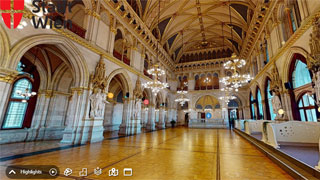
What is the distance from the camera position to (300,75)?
7727mm

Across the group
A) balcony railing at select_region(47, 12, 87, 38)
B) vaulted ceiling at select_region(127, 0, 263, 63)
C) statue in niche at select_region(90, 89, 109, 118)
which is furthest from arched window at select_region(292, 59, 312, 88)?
balcony railing at select_region(47, 12, 87, 38)

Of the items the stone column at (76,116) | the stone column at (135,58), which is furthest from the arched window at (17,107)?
the stone column at (135,58)

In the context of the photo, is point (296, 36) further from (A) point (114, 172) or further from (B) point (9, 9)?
(B) point (9, 9)

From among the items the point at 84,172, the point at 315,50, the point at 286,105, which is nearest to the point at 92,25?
the point at 84,172

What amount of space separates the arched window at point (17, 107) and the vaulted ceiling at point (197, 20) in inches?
392

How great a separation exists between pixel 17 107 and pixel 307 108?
16.6 m

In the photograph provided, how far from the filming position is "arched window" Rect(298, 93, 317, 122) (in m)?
6.95

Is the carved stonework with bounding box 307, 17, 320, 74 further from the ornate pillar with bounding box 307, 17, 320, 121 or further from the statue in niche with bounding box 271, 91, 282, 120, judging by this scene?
the statue in niche with bounding box 271, 91, 282, 120

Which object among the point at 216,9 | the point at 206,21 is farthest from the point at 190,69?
the point at 216,9

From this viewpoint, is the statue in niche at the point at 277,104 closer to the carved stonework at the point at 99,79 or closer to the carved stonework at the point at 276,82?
the carved stonework at the point at 276,82

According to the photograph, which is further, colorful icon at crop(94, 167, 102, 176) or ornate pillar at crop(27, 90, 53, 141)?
ornate pillar at crop(27, 90, 53, 141)

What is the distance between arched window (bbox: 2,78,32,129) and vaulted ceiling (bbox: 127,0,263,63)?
9.97m

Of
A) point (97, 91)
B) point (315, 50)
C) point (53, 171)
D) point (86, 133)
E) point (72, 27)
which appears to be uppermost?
point (72, 27)

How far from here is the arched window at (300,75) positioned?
7.29m
